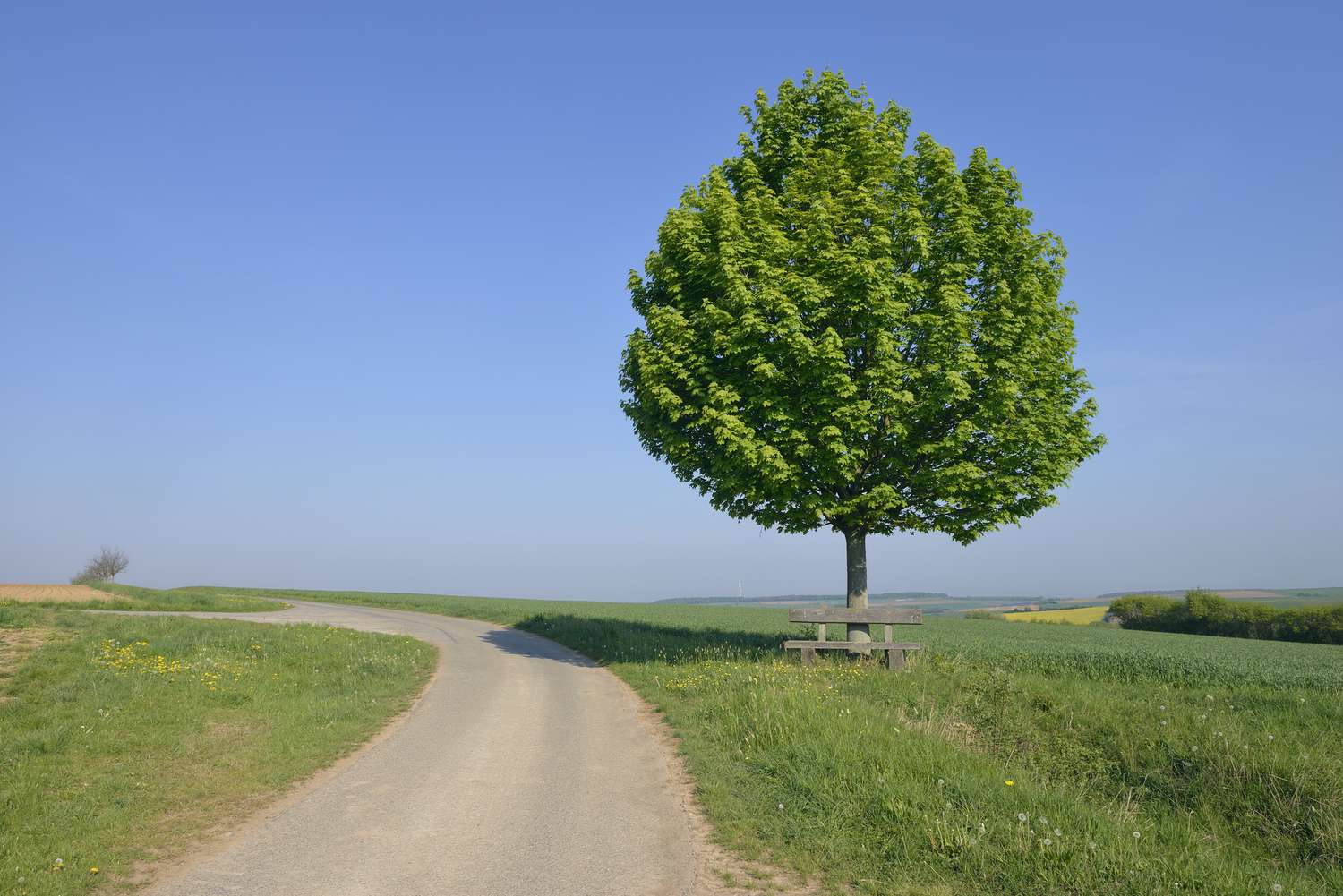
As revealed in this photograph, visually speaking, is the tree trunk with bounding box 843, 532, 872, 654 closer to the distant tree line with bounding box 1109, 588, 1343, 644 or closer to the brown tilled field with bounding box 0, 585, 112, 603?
the brown tilled field with bounding box 0, 585, 112, 603

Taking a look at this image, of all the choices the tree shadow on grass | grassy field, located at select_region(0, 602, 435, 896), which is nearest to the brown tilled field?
grassy field, located at select_region(0, 602, 435, 896)

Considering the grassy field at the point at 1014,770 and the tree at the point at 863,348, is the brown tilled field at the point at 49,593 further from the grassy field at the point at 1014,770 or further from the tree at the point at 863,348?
the tree at the point at 863,348

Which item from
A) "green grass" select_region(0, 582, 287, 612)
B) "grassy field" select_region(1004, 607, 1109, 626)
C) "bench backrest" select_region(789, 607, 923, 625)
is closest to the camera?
"bench backrest" select_region(789, 607, 923, 625)

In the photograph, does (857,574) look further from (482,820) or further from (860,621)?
(482,820)

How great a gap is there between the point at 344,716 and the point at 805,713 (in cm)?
943

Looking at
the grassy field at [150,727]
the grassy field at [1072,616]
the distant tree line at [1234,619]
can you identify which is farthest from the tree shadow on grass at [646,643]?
the grassy field at [1072,616]

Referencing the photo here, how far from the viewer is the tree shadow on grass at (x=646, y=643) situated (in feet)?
70.7

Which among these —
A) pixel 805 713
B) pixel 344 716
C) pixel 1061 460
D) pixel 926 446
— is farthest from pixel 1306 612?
pixel 344 716

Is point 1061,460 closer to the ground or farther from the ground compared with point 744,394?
closer to the ground

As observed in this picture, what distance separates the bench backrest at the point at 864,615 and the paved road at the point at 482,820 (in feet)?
20.3

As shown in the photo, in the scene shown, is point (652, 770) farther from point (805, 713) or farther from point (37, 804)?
point (37, 804)

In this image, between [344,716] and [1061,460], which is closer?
[344,716]

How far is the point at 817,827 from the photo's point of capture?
27.7ft

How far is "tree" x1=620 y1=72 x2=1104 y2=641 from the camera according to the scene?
58.8 feet
